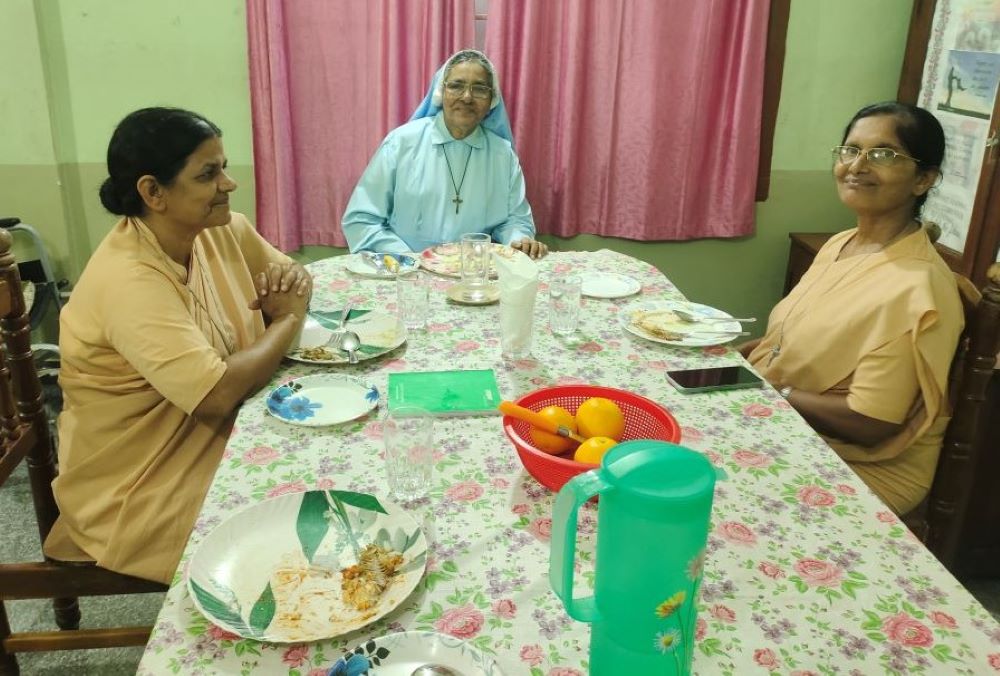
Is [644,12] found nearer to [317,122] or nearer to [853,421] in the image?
[317,122]

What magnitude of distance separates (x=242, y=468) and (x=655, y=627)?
70 centimetres

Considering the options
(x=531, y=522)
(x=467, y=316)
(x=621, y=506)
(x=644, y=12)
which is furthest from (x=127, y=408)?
(x=644, y=12)

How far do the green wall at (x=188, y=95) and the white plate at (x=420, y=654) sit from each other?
8.37 feet

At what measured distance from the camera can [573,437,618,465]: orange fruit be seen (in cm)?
110

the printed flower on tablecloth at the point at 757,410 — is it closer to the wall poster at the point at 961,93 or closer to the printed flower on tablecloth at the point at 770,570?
the printed flower on tablecloth at the point at 770,570

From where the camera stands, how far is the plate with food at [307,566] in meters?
0.91

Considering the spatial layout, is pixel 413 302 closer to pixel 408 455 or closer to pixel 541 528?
pixel 408 455

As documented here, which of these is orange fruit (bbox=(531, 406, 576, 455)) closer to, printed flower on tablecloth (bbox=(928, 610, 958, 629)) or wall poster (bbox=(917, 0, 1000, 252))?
printed flower on tablecloth (bbox=(928, 610, 958, 629))

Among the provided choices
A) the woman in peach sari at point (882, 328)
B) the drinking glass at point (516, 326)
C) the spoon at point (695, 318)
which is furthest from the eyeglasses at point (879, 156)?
the drinking glass at point (516, 326)

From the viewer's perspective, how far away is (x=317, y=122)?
305cm

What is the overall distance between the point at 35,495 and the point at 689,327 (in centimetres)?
142

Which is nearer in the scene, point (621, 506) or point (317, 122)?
point (621, 506)

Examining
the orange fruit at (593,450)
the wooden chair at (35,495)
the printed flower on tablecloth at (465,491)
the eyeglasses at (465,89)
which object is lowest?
the wooden chair at (35,495)

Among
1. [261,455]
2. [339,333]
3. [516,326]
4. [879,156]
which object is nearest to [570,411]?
[516,326]
